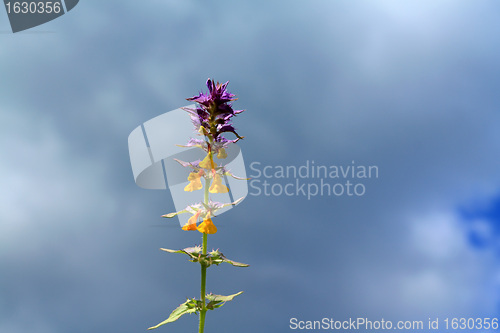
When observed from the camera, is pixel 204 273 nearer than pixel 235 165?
Yes

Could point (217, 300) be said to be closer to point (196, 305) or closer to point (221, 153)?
point (196, 305)

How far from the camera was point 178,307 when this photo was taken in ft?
19.9

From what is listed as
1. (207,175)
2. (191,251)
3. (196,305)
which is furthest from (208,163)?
(196,305)

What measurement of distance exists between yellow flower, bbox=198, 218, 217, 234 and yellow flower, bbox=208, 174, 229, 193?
1.46 feet

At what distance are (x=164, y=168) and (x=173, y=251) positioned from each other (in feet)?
7.87

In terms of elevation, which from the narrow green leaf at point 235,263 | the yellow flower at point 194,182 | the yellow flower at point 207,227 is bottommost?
the narrow green leaf at point 235,263

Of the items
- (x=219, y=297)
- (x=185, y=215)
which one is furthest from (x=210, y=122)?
(x=219, y=297)

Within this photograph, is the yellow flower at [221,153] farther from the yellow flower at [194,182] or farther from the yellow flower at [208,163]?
the yellow flower at [194,182]

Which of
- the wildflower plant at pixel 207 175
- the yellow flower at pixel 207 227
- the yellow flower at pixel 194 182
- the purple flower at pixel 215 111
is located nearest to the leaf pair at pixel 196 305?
the wildflower plant at pixel 207 175

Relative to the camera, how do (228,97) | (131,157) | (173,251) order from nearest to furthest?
(173,251)
(228,97)
(131,157)

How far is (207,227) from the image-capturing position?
19.2ft

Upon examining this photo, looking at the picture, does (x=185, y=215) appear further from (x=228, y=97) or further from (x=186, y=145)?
(x=228, y=97)

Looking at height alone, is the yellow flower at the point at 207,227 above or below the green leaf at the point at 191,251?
above

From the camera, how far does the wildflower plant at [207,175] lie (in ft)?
19.3
